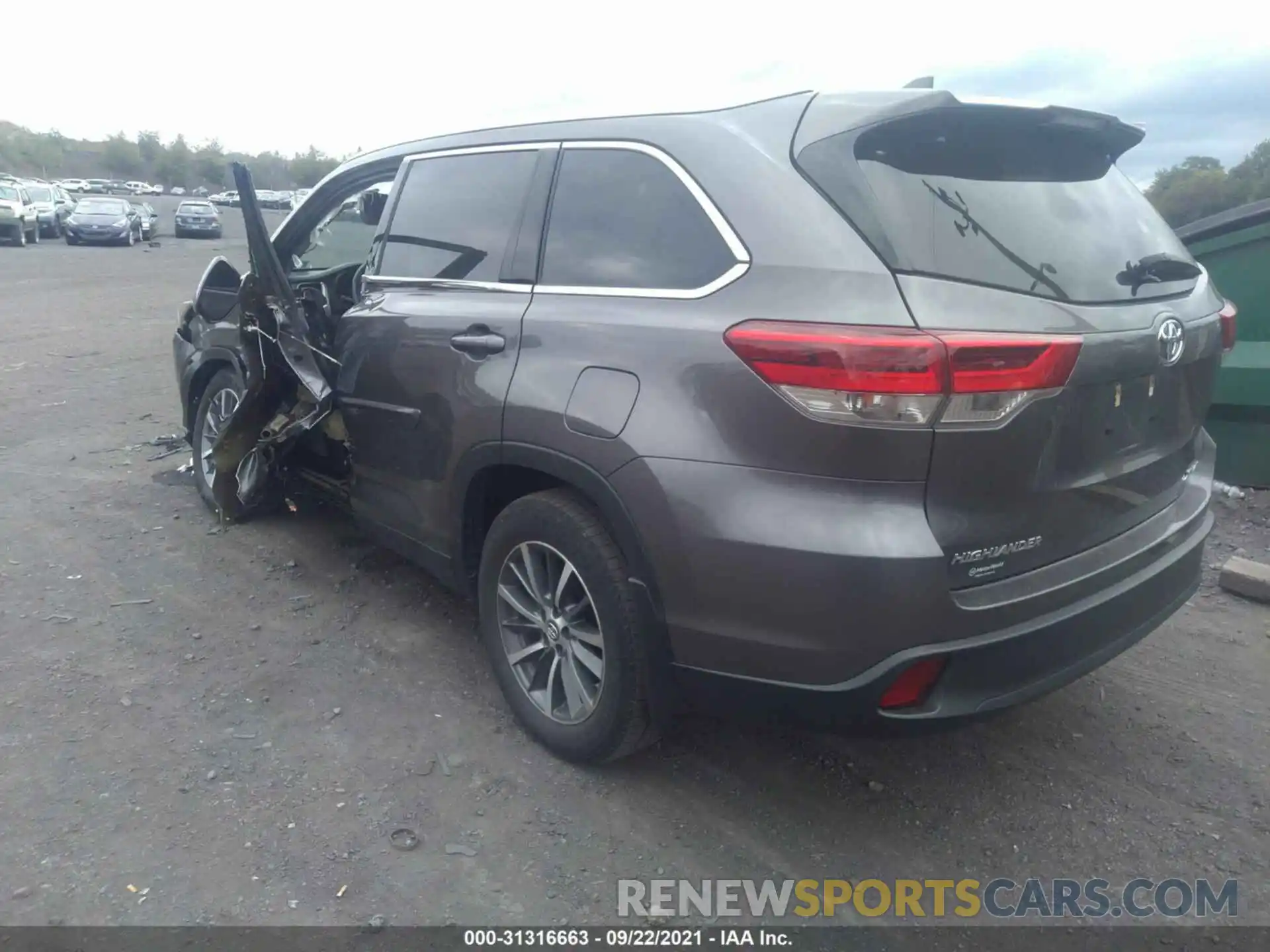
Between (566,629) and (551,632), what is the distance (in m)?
0.08

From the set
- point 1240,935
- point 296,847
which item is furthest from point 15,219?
point 1240,935

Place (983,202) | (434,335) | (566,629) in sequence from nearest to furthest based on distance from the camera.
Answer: (983,202)
(566,629)
(434,335)

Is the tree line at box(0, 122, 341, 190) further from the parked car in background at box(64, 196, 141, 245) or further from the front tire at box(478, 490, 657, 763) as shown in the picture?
the front tire at box(478, 490, 657, 763)

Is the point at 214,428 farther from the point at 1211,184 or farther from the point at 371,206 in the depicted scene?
the point at 1211,184

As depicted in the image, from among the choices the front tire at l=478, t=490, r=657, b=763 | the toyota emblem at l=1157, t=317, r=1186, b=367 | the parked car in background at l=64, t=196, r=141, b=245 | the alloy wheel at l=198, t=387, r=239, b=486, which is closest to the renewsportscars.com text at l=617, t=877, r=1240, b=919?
the front tire at l=478, t=490, r=657, b=763

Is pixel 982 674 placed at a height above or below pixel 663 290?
below

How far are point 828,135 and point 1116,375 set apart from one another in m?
0.95

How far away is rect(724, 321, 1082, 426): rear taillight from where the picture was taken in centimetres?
215

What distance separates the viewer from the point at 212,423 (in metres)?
5.19

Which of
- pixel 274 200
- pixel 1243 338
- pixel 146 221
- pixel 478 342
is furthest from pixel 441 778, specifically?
pixel 274 200

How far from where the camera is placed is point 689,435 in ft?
7.93

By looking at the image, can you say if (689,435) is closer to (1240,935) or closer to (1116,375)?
(1116,375)

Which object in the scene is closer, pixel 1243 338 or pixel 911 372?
pixel 911 372

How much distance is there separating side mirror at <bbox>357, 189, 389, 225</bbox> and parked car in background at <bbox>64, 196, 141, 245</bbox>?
95.2 ft
